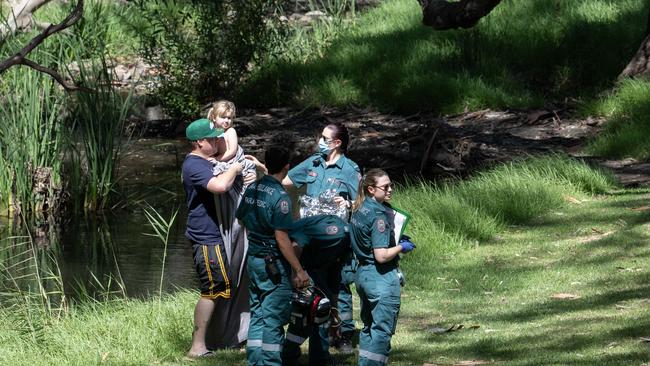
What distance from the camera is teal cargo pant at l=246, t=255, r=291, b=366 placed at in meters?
6.48

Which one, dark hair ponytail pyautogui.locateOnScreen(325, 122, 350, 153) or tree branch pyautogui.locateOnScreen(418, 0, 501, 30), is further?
tree branch pyautogui.locateOnScreen(418, 0, 501, 30)

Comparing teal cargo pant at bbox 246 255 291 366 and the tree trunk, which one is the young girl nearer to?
teal cargo pant at bbox 246 255 291 366

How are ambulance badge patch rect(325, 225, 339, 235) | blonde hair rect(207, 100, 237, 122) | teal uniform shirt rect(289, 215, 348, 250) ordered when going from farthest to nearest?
blonde hair rect(207, 100, 237, 122) → ambulance badge patch rect(325, 225, 339, 235) → teal uniform shirt rect(289, 215, 348, 250)

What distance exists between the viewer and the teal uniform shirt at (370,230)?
20.8 feet

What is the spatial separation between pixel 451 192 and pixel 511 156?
3.42 metres

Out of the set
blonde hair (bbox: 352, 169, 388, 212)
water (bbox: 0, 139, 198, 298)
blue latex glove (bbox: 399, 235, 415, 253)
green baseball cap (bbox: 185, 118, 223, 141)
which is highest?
green baseball cap (bbox: 185, 118, 223, 141)

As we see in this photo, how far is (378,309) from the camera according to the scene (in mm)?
6340

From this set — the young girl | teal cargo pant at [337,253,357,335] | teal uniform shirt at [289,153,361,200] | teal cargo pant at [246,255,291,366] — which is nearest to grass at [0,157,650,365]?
teal cargo pant at [337,253,357,335]

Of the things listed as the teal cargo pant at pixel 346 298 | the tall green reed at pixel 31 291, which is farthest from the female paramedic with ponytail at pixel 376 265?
the tall green reed at pixel 31 291

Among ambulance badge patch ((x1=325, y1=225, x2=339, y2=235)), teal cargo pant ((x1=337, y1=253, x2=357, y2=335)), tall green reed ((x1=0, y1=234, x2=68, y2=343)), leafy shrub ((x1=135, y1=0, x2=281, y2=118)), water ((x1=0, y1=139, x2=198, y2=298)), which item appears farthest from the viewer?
leafy shrub ((x1=135, y1=0, x2=281, y2=118))

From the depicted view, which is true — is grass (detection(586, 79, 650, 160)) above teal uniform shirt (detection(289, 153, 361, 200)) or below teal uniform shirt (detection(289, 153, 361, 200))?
below

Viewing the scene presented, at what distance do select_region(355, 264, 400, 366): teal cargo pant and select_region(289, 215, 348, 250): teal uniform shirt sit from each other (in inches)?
18.6

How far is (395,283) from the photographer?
641 cm

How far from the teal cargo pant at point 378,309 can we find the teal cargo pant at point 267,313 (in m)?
0.44
